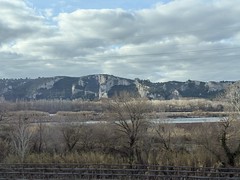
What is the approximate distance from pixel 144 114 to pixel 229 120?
1403 centimetres

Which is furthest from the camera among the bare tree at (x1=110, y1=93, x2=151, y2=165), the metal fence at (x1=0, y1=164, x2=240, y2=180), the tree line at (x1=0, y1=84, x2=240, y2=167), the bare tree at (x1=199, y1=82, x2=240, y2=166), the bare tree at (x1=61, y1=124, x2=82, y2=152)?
the bare tree at (x1=61, y1=124, x2=82, y2=152)

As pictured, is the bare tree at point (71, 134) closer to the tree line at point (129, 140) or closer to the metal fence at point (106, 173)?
the tree line at point (129, 140)

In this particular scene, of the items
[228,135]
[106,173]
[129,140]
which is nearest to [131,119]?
[129,140]

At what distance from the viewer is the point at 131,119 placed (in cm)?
5322

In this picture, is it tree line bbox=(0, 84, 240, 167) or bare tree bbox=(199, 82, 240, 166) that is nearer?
bare tree bbox=(199, 82, 240, 166)

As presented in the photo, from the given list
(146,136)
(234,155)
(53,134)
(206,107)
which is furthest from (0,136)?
(206,107)

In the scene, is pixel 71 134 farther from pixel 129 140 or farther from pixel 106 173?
pixel 106 173

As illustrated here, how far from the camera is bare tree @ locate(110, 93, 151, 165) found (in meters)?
51.9

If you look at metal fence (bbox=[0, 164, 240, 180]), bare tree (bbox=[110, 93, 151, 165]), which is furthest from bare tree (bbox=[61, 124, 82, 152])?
metal fence (bbox=[0, 164, 240, 180])

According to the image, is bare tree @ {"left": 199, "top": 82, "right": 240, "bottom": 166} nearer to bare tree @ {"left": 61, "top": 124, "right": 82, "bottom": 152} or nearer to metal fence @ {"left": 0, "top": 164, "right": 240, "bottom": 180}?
metal fence @ {"left": 0, "top": 164, "right": 240, "bottom": 180}

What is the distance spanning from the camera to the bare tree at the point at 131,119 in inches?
2044

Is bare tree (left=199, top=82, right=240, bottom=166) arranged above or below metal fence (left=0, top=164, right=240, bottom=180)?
above

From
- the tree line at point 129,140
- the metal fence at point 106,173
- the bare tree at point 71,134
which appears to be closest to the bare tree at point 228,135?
the tree line at point 129,140

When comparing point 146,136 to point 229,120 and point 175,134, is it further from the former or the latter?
point 229,120
